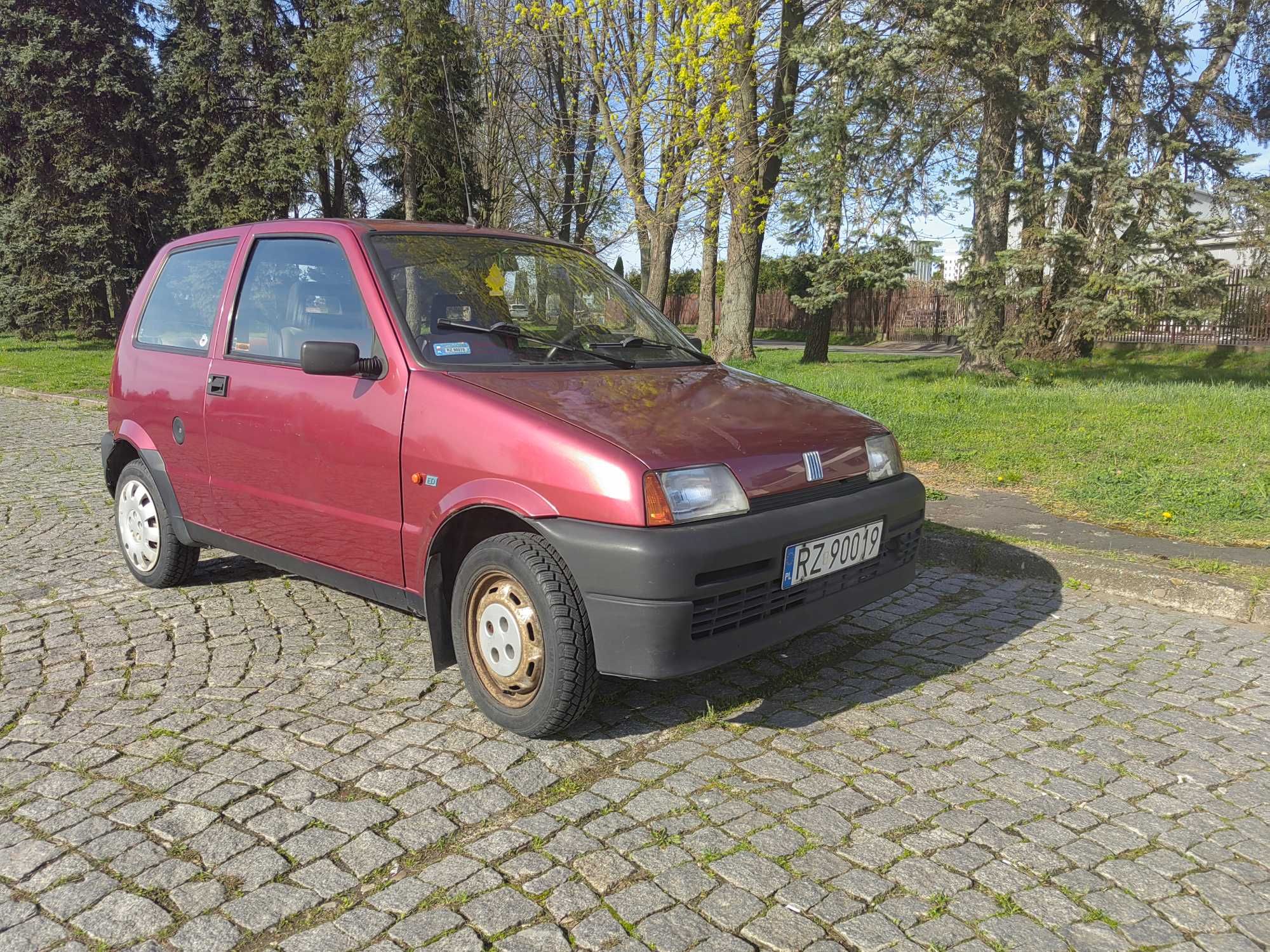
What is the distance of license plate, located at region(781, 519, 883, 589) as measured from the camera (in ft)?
11.2

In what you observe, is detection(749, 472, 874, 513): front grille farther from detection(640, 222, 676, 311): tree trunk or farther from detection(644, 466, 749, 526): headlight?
detection(640, 222, 676, 311): tree trunk

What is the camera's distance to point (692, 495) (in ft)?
10.5

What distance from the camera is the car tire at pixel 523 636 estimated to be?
3215 mm

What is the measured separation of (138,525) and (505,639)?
2917mm

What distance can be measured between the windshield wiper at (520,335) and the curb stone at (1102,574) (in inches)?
104

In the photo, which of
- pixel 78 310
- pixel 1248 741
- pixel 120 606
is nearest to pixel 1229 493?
pixel 1248 741

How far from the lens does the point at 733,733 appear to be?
3.54 m

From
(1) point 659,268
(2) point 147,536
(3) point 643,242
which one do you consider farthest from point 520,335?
(3) point 643,242

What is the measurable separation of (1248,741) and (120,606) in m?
4.96

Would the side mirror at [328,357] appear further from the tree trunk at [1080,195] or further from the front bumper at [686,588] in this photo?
the tree trunk at [1080,195]

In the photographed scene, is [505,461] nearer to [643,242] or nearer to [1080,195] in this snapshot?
[1080,195]

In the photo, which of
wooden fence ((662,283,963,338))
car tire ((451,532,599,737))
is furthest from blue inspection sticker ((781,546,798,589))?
wooden fence ((662,283,963,338))

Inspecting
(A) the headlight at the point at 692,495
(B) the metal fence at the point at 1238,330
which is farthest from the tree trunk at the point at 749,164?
(A) the headlight at the point at 692,495

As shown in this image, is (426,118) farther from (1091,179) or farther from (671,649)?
(671,649)
